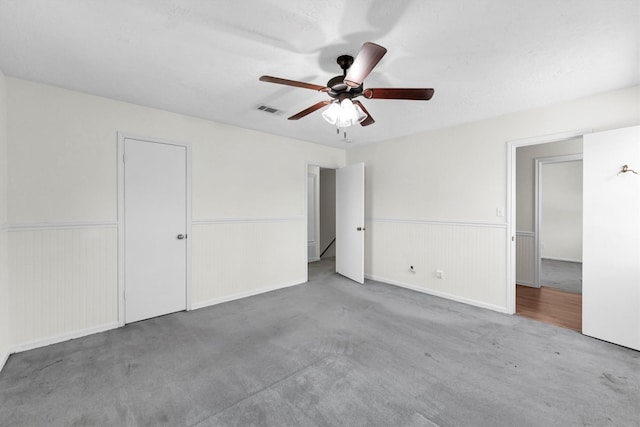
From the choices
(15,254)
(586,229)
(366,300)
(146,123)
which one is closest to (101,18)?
(146,123)

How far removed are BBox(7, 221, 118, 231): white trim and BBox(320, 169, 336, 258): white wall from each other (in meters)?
5.03

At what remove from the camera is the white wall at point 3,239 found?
2.26 metres

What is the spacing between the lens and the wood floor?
3.15 metres

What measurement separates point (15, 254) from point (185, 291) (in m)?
1.56

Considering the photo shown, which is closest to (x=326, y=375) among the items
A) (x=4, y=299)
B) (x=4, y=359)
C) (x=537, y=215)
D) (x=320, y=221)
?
(x=4, y=359)

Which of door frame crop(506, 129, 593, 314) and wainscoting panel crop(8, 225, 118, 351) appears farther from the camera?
door frame crop(506, 129, 593, 314)

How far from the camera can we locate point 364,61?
165cm

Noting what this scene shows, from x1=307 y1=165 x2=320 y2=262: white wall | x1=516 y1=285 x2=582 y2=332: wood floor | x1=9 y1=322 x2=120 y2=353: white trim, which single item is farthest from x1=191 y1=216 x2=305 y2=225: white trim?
x1=516 y1=285 x2=582 y2=332: wood floor

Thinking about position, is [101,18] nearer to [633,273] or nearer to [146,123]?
[146,123]

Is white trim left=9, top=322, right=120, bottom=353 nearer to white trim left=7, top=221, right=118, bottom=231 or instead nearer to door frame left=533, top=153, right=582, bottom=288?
white trim left=7, top=221, right=118, bottom=231

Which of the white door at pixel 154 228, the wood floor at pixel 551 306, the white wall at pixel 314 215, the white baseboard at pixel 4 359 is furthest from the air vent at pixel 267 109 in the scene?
the wood floor at pixel 551 306

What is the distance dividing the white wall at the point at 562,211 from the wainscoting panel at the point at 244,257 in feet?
18.5

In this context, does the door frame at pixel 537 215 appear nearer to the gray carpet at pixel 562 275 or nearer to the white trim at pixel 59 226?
the gray carpet at pixel 562 275

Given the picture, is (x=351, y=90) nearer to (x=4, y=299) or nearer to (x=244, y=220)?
(x=244, y=220)
